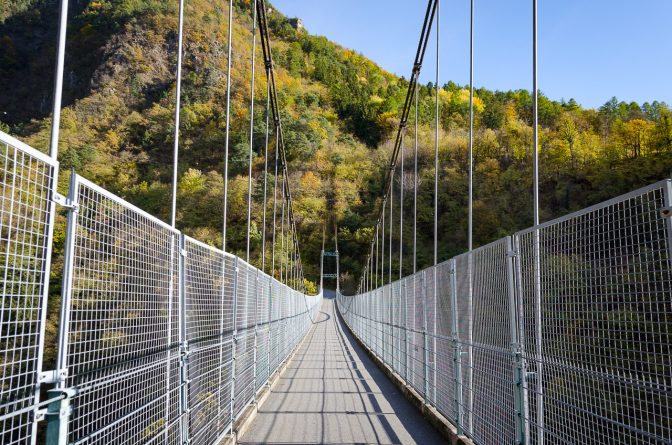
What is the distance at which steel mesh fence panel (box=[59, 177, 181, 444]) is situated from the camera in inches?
79.1

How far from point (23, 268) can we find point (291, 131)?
70233 millimetres

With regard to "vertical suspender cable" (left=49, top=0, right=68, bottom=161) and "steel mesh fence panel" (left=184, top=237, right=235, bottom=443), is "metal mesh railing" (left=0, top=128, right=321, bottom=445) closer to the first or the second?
"steel mesh fence panel" (left=184, top=237, right=235, bottom=443)

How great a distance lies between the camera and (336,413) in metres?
6.50

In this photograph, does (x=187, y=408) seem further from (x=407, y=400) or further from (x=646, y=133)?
(x=646, y=133)

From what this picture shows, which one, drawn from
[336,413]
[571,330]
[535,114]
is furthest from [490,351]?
[336,413]

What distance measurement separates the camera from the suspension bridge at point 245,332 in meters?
1.78

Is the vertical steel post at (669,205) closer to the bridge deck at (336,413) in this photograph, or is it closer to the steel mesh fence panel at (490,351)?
the steel mesh fence panel at (490,351)

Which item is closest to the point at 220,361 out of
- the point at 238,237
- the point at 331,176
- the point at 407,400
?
the point at 407,400

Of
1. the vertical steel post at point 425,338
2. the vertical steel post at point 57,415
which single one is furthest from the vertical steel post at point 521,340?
the vertical steel post at point 425,338

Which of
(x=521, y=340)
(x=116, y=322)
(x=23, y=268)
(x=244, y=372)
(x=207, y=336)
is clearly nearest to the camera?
(x=23, y=268)

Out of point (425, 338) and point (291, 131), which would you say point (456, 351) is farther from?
point (291, 131)

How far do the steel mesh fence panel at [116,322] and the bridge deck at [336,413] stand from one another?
8.06 feet

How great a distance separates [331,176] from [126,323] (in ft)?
237

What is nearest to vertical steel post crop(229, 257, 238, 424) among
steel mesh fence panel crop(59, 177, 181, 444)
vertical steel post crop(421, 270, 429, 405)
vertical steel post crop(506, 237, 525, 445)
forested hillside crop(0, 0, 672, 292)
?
steel mesh fence panel crop(59, 177, 181, 444)
